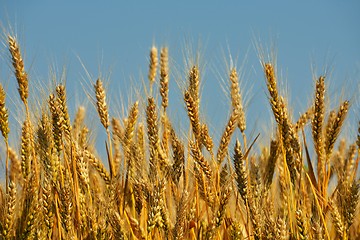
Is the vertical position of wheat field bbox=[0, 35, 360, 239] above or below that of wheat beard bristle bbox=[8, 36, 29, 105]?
below

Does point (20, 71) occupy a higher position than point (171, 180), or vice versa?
point (20, 71)

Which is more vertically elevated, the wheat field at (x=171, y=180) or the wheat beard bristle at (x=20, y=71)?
the wheat beard bristle at (x=20, y=71)

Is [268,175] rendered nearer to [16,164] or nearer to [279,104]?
[279,104]

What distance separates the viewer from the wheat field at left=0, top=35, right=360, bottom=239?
283 centimetres

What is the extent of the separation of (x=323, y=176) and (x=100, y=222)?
1.18 metres

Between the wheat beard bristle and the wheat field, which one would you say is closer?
the wheat field

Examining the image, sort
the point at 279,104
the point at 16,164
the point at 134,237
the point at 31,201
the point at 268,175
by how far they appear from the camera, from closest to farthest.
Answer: the point at 134,237 → the point at 31,201 → the point at 279,104 → the point at 268,175 → the point at 16,164

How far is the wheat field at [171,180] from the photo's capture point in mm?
2826

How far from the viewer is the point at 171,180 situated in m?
→ 3.29

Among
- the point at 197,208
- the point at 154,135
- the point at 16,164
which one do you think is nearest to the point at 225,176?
the point at 197,208

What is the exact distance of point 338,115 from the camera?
3342mm

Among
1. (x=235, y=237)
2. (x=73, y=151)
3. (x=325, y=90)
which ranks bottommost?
(x=235, y=237)

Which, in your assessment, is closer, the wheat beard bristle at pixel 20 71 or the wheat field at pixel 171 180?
the wheat field at pixel 171 180

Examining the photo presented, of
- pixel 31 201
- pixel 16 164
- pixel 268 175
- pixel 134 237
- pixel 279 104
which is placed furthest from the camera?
pixel 16 164
